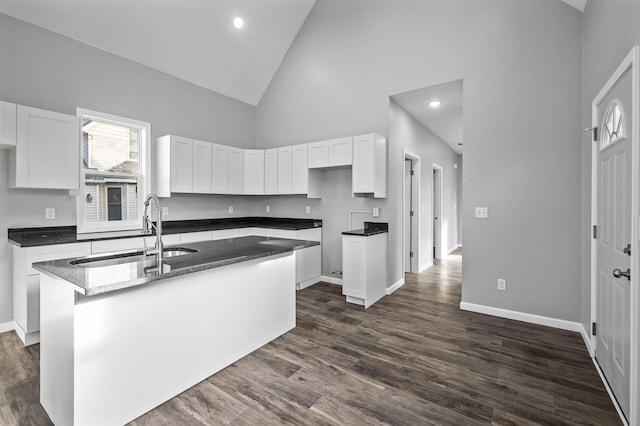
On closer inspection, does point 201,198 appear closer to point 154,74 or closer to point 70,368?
point 154,74

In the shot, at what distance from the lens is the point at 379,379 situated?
2.12m

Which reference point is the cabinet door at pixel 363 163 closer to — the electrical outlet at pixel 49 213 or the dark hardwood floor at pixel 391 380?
the dark hardwood floor at pixel 391 380

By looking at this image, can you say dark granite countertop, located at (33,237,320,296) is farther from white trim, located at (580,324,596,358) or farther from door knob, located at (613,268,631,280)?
white trim, located at (580,324,596,358)

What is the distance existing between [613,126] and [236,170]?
4.47 metres

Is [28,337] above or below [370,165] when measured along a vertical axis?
below

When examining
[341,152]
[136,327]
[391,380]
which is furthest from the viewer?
[341,152]

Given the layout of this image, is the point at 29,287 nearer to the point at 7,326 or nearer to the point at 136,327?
the point at 7,326

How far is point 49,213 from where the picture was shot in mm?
3205

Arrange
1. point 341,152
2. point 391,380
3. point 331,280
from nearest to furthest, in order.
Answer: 1. point 391,380
2. point 341,152
3. point 331,280

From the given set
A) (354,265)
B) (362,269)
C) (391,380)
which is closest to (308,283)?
(354,265)

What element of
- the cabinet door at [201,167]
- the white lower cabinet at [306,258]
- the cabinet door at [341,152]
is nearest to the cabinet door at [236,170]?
the cabinet door at [201,167]

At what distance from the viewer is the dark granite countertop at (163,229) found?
279cm

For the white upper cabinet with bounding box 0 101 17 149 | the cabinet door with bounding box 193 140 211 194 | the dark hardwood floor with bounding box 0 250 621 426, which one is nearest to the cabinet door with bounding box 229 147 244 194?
the cabinet door with bounding box 193 140 211 194

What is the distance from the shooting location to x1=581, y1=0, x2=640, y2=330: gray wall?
179cm
